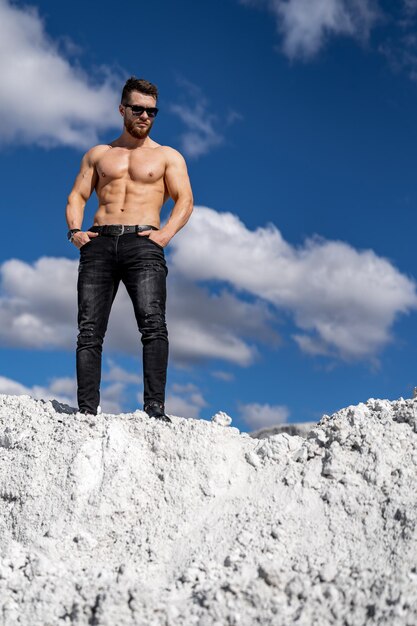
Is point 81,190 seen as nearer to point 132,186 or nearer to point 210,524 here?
point 132,186

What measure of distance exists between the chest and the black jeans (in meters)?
0.59

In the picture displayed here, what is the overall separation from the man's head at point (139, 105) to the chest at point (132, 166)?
0.22 meters

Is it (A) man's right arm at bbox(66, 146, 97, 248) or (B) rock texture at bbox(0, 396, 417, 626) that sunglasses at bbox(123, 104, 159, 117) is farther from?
(B) rock texture at bbox(0, 396, 417, 626)

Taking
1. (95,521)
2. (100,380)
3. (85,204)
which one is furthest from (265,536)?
(85,204)

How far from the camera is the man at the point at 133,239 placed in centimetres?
606

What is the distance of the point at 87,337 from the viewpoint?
20.5ft

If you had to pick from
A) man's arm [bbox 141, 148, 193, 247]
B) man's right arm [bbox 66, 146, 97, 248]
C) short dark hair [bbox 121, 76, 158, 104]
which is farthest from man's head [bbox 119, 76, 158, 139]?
man's right arm [bbox 66, 146, 97, 248]

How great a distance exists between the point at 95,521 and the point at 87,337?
183 cm

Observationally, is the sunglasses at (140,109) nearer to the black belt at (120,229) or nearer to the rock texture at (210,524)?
the black belt at (120,229)

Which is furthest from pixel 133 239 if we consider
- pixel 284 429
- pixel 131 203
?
pixel 284 429

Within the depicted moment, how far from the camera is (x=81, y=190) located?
263 inches

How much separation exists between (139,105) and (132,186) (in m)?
0.76

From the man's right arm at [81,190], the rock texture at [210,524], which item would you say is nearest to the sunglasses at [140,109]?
the man's right arm at [81,190]

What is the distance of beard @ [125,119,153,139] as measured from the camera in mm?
6449
